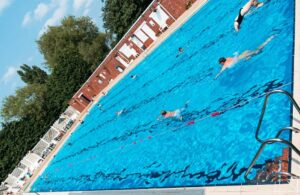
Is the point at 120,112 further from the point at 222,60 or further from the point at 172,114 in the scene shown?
the point at 222,60

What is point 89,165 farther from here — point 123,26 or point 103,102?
point 123,26

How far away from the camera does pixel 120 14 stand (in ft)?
108

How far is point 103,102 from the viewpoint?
27641 millimetres

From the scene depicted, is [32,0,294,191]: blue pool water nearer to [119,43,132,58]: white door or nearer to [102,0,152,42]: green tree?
[119,43,132,58]: white door

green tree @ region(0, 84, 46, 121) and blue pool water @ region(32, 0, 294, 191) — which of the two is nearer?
blue pool water @ region(32, 0, 294, 191)

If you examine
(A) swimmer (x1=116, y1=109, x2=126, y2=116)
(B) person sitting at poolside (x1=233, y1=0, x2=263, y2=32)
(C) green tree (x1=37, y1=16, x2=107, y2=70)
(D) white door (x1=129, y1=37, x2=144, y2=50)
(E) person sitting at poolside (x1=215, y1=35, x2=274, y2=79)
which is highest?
(C) green tree (x1=37, y1=16, x2=107, y2=70)

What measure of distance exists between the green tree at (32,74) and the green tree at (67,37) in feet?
7.30

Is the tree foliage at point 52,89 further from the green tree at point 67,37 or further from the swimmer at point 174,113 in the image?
the swimmer at point 174,113

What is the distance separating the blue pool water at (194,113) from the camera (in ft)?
38.0

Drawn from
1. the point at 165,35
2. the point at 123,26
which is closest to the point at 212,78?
the point at 165,35

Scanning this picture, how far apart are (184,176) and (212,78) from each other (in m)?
4.95

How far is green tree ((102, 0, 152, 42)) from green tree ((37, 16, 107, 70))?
717cm

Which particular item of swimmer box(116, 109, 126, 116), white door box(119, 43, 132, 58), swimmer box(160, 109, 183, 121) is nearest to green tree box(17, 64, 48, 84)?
white door box(119, 43, 132, 58)

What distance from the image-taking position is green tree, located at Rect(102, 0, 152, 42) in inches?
1254
